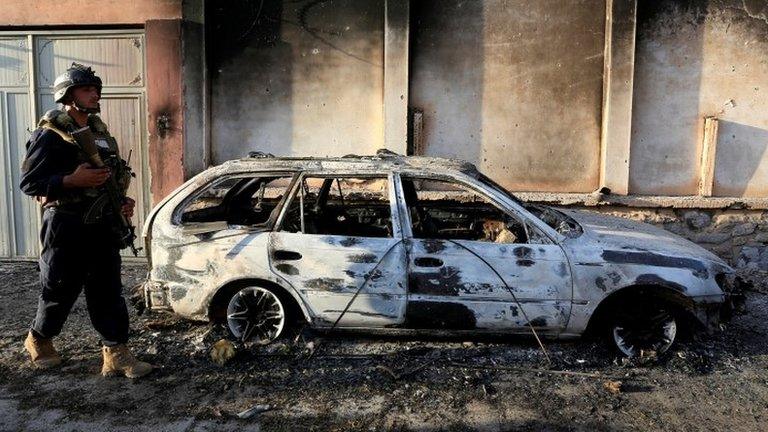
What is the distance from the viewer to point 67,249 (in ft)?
12.8

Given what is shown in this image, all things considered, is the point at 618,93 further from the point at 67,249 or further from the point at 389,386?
the point at 67,249

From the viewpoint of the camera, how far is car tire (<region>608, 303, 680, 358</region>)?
169 inches

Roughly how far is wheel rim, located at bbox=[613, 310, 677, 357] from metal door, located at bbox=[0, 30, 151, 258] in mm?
5849

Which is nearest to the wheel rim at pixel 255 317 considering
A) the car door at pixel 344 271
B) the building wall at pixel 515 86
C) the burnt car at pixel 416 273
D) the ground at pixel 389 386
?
the burnt car at pixel 416 273

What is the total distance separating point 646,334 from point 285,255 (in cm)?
268

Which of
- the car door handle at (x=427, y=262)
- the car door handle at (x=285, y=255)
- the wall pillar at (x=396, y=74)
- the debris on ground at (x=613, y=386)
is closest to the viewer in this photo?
the debris on ground at (x=613, y=386)

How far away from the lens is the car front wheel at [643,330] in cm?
428

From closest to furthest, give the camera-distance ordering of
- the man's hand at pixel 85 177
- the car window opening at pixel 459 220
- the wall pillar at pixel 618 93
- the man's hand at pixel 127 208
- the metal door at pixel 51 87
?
the man's hand at pixel 85 177
the man's hand at pixel 127 208
the car window opening at pixel 459 220
the wall pillar at pixel 618 93
the metal door at pixel 51 87

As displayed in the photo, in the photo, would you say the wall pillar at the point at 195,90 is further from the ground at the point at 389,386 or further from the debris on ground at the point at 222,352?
the debris on ground at the point at 222,352

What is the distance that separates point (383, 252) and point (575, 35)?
4.27 meters

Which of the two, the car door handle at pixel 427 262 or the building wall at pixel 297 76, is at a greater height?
the building wall at pixel 297 76

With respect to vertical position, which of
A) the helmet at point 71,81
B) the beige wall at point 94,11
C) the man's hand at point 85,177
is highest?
the beige wall at point 94,11

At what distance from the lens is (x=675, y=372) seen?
13.6 feet

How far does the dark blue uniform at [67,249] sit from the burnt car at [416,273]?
0.47 meters
